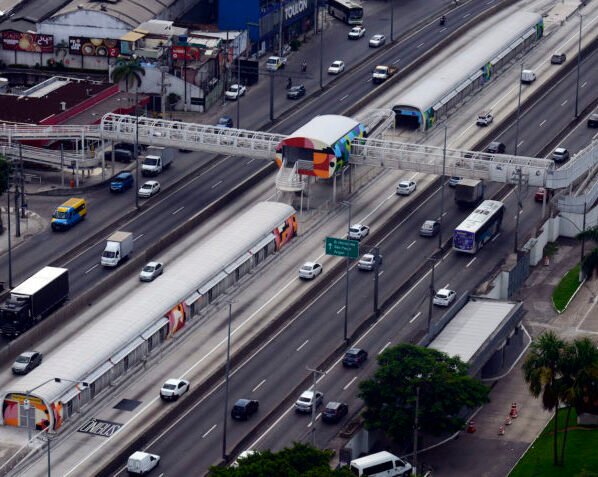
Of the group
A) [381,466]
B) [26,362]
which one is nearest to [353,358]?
[381,466]

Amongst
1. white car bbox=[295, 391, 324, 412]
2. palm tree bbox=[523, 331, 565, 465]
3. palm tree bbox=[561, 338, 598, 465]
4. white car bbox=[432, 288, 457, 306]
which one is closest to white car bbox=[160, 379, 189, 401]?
white car bbox=[295, 391, 324, 412]

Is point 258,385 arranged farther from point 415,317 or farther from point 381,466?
point 415,317

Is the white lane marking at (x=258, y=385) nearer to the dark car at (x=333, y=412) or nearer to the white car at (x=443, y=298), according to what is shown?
the dark car at (x=333, y=412)

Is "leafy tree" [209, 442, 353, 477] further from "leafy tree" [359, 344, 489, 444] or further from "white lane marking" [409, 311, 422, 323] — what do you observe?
"white lane marking" [409, 311, 422, 323]

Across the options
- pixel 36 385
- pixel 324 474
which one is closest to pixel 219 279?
pixel 36 385

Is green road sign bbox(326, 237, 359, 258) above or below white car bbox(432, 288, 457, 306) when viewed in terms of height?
above

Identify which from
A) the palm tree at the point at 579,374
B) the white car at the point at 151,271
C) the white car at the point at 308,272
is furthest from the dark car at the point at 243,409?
the white car at the point at 308,272
